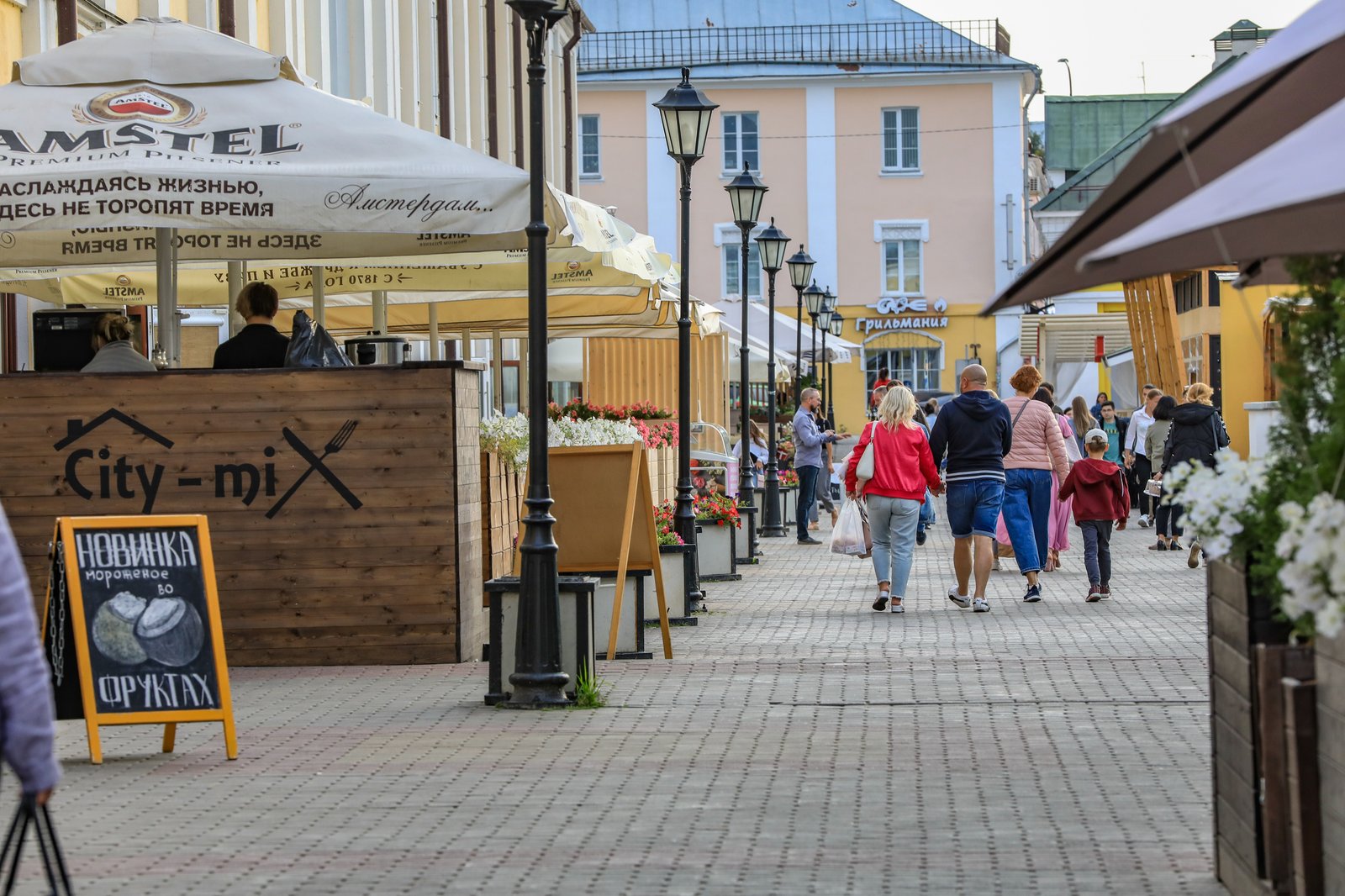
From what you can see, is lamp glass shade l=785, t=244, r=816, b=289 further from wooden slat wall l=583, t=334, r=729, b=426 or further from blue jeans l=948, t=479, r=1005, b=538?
blue jeans l=948, t=479, r=1005, b=538

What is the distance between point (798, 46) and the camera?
60875 millimetres

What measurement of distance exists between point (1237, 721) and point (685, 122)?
1138 cm

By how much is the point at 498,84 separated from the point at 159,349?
24.8 metres

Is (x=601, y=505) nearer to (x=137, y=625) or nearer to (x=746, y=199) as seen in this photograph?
(x=137, y=625)

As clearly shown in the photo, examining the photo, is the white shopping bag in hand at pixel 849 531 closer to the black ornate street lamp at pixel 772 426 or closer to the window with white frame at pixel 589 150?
the black ornate street lamp at pixel 772 426

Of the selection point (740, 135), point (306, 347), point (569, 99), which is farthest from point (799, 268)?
point (740, 135)

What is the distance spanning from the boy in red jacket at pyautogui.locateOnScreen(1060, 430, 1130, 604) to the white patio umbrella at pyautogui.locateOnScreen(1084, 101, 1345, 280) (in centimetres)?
1174

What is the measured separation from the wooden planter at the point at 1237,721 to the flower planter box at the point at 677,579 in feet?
28.8

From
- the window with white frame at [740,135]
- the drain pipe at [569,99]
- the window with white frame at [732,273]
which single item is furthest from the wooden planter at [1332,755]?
the window with white frame at [740,135]

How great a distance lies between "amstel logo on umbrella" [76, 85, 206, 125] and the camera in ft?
37.0

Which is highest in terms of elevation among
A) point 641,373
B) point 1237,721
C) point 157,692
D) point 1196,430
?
point 641,373

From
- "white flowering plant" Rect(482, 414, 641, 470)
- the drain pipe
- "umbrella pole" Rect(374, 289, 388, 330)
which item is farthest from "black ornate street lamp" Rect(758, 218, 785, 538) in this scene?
the drain pipe

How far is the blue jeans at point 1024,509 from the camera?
1684cm

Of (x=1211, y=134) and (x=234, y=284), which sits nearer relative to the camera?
(x=1211, y=134)
